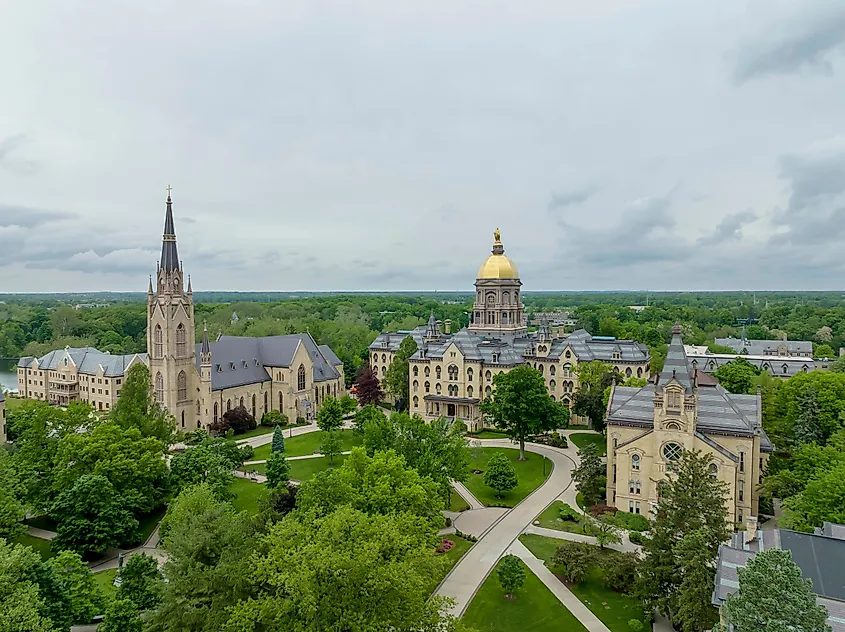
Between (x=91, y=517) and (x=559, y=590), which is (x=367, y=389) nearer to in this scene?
(x=91, y=517)

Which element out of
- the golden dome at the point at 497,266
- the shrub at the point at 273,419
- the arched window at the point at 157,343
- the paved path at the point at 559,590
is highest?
the golden dome at the point at 497,266

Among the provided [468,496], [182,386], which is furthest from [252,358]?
[468,496]

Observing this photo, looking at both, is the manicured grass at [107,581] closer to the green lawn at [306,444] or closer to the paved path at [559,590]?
the green lawn at [306,444]

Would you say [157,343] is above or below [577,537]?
above

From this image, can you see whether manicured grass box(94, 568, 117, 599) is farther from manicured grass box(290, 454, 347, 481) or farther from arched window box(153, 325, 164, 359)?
arched window box(153, 325, 164, 359)

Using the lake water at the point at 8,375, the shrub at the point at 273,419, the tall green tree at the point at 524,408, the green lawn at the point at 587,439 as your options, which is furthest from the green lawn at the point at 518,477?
the lake water at the point at 8,375

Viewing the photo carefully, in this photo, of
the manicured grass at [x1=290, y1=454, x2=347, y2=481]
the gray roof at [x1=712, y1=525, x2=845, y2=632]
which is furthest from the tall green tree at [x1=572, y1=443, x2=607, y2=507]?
the manicured grass at [x1=290, y1=454, x2=347, y2=481]

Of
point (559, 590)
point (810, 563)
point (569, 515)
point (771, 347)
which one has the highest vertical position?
point (771, 347)
